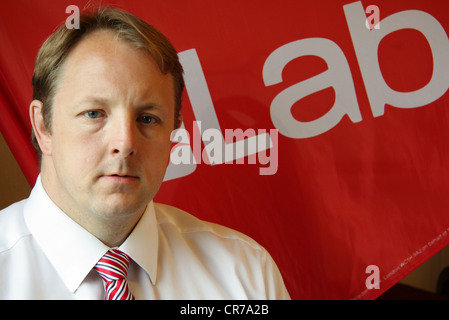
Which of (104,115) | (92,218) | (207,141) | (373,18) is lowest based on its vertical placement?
(92,218)

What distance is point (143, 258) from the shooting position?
1.29 metres

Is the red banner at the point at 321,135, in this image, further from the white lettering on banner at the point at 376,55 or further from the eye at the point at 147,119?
the eye at the point at 147,119

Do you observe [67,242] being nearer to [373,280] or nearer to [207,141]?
[207,141]

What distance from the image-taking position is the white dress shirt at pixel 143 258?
120cm

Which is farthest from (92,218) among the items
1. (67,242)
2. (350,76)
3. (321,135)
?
(350,76)

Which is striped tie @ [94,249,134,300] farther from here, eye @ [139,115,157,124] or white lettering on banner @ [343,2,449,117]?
white lettering on banner @ [343,2,449,117]

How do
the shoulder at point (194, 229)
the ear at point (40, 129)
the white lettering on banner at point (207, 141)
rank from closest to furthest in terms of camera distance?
the ear at point (40, 129) < the shoulder at point (194, 229) < the white lettering on banner at point (207, 141)

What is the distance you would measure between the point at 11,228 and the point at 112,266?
0.85 ft

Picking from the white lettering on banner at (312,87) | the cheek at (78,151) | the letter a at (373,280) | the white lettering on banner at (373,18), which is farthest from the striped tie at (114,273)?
the white lettering on banner at (373,18)

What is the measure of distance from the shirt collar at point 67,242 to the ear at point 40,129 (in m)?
0.09

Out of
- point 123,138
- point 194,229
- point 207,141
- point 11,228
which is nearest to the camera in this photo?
point 123,138
